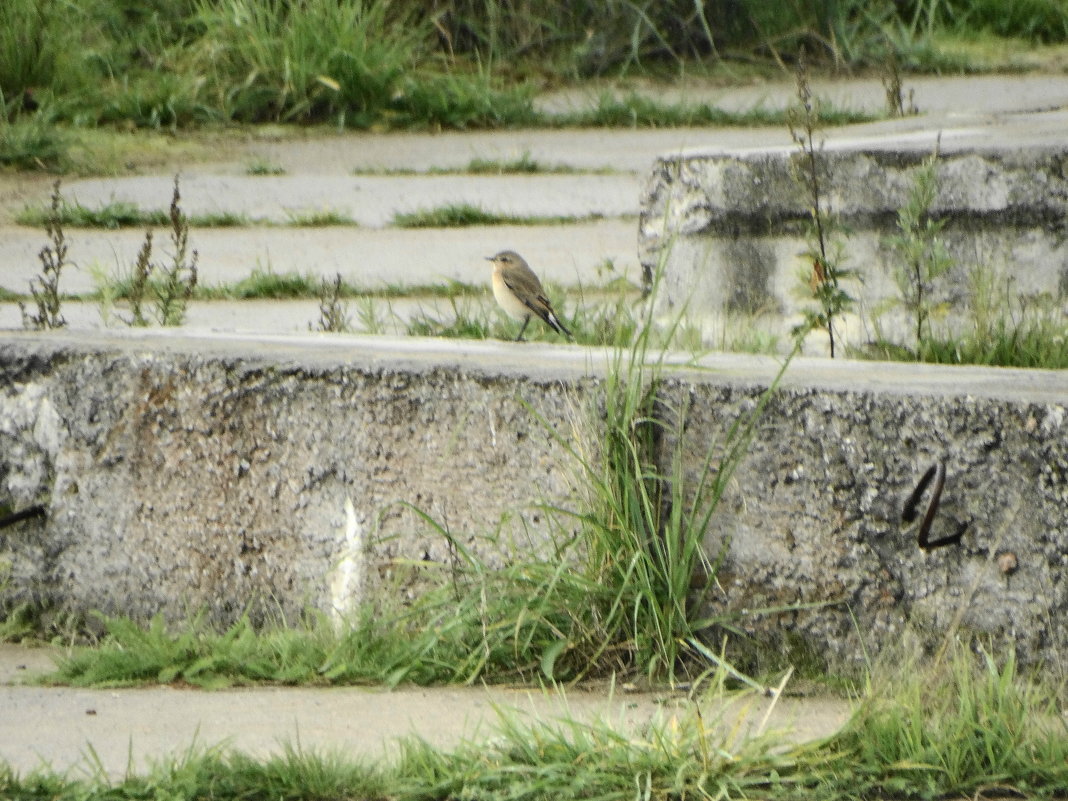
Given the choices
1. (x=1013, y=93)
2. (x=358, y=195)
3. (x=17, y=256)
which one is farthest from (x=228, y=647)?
(x=1013, y=93)

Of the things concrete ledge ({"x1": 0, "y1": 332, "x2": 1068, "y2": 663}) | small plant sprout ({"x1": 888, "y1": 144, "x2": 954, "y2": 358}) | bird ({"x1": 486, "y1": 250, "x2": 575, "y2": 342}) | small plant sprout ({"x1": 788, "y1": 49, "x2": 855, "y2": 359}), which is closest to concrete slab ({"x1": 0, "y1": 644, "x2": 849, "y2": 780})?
Result: concrete ledge ({"x1": 0, "y1": 332, "x2": 1068, "y2": 663})

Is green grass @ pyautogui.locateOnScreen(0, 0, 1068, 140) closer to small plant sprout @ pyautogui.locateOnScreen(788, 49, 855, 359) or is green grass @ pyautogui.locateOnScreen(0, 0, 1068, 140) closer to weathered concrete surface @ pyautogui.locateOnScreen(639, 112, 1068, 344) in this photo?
weathered concrete surface @ pyautogui.locateOnScreen(639, 112, 1068, 344)

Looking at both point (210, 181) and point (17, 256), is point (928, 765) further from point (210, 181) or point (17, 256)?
point (210, 181)

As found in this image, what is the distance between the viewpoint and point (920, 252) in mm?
4809

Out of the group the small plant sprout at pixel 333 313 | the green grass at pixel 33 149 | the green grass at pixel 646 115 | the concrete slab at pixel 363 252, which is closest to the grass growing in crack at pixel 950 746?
the small plant sprout at pixel 333 313

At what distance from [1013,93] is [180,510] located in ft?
24.8

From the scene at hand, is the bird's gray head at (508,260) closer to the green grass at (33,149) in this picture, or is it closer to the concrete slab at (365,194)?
the concrete slab at (365,194)

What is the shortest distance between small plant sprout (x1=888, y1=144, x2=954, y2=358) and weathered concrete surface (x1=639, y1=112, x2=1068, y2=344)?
2.9 inches

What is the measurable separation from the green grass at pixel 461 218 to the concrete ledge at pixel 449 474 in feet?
11.9

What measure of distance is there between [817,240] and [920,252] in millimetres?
620

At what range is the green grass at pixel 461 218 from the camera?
8.11 m

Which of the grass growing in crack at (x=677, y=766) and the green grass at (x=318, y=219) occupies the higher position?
the green grass at (x=318, y=219)

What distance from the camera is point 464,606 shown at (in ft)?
12.4

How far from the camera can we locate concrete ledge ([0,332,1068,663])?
3688 mm
